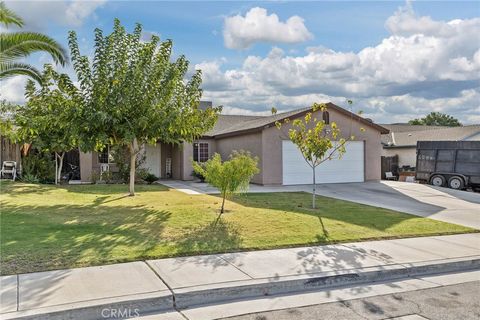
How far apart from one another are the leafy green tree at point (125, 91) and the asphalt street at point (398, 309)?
839 cm

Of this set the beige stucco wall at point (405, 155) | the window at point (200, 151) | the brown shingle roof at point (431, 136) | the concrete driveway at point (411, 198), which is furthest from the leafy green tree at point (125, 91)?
the brown shingle roof at point (431, 136)

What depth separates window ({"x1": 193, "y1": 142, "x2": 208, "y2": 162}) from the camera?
23172mm

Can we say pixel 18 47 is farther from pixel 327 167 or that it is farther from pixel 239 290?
pixel 327 167

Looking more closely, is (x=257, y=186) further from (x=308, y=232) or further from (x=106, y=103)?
(x=308, y=232)

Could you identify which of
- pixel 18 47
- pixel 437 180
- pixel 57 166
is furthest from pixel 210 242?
pixel 437 180

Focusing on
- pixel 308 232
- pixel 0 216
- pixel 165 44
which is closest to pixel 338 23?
pixel 165 44

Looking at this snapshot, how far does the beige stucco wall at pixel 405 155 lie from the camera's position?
97.5 feet

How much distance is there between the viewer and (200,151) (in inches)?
923

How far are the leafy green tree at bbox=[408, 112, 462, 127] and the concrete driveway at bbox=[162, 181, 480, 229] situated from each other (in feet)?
170

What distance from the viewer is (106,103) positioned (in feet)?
39.7

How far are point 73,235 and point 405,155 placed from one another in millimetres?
27603

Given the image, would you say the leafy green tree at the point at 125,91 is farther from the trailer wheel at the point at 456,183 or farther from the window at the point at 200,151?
the trailer wheel at the point at 456,183

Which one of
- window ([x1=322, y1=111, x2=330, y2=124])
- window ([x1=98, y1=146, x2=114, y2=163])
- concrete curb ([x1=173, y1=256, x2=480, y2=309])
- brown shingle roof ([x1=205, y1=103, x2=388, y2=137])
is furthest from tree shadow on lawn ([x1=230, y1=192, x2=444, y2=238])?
window ([x1=98, y1=146, x2=114, y2=163])

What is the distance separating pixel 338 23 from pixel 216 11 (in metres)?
3.88
